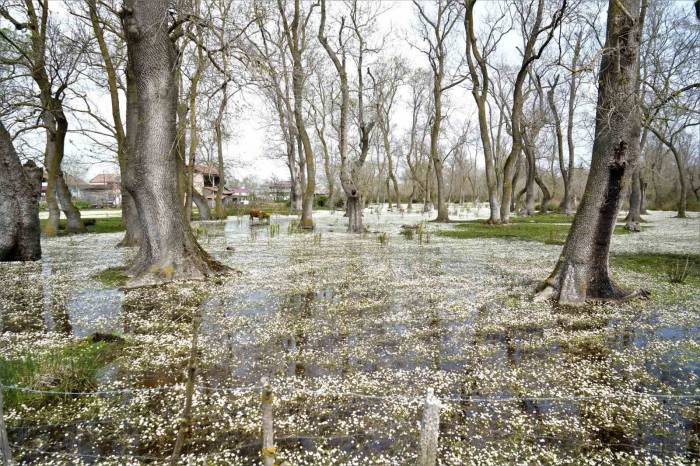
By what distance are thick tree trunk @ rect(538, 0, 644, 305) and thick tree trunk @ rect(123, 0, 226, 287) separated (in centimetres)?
807

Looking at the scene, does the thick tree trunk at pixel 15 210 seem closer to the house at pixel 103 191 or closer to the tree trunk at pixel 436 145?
the tree trunk at pixel 436 145

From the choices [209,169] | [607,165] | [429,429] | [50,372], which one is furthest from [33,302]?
[209,169]

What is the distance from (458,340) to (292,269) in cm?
615

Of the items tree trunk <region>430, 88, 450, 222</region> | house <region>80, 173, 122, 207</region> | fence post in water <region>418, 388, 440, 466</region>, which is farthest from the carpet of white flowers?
house <region>80, 173, 122, 207</region>

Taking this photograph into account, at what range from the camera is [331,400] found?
12.7ft

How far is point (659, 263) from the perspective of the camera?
1108 cm

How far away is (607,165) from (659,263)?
251 inches

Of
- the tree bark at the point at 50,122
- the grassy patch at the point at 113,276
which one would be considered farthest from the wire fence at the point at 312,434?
the tree bark at the point at 50,122

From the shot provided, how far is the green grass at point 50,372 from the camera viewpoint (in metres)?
3.85

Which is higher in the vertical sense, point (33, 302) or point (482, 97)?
point (482, 97)

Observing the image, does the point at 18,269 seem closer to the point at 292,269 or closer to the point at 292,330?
the point at 292,269

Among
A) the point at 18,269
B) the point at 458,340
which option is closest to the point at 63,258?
the point at 18,269

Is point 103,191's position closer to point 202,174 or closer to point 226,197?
point 226,197

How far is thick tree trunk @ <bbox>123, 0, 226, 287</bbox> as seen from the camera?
8.16 meters
